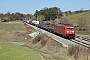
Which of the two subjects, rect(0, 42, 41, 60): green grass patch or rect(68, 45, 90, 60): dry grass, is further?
rect(0, 42, 41, 60): green grass patch

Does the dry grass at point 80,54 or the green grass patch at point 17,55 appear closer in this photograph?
the dry grass at point 80,54

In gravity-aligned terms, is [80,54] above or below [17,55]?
above

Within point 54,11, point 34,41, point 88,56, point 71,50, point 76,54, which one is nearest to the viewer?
point 88,56

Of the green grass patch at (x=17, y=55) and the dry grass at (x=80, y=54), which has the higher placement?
the dry grass at (x=80, y=54)

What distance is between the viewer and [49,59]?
26.3 metres

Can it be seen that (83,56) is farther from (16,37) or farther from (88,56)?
(16,37)

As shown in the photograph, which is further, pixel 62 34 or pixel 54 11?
pixel 54 11

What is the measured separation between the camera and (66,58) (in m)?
25.9

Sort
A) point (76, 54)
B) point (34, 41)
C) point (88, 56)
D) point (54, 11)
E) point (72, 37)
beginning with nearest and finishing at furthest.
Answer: point (88, 56) → point (76, 54) → point (72, 37) → point (34, 41) → point (54, 11)

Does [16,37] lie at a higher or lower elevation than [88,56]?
lower

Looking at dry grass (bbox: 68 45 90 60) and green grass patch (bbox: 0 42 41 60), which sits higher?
dry grass (bbox: 68 45 90 60)

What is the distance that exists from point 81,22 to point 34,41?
51467 millimetres

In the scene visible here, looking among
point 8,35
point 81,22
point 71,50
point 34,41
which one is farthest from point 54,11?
point 71,50

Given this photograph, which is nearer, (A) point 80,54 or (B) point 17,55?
(A) point 80,54
